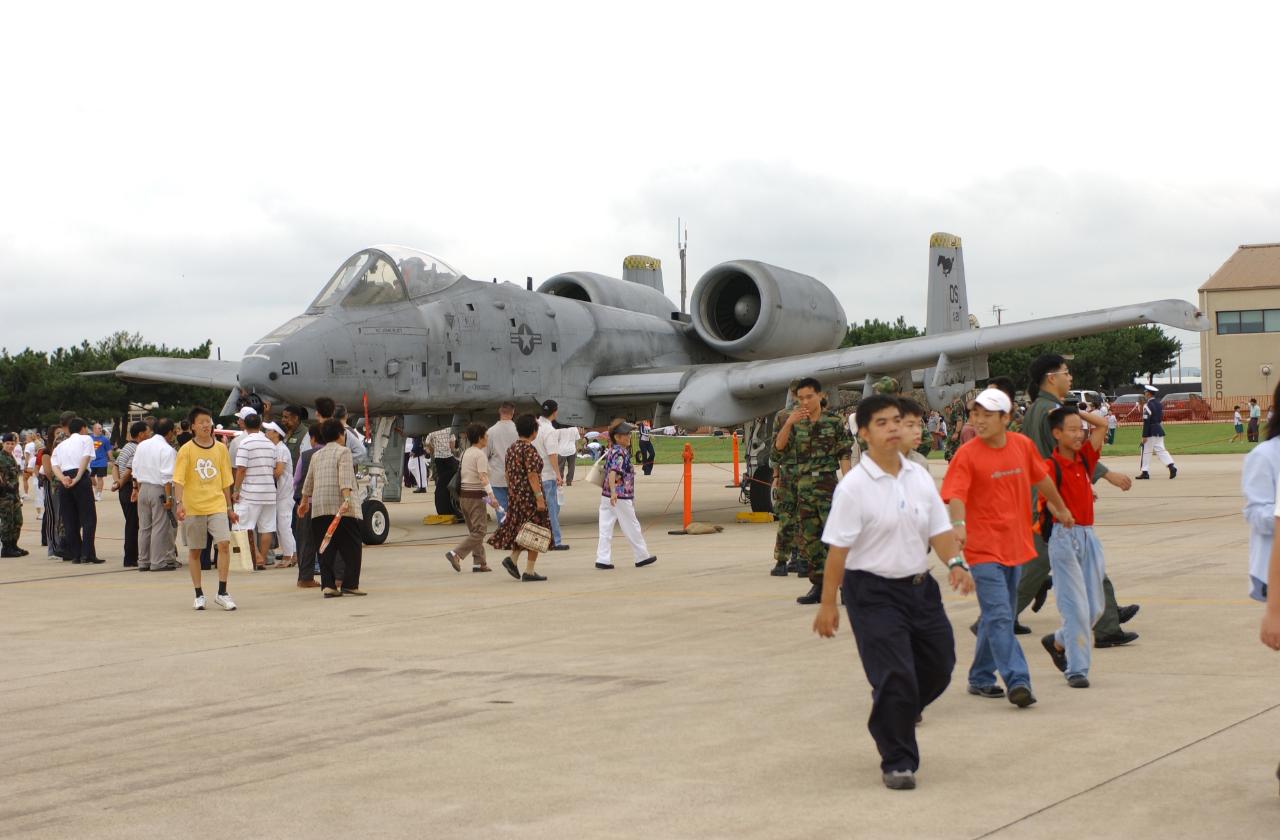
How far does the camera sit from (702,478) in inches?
1293

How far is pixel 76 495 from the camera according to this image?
54.6 feet

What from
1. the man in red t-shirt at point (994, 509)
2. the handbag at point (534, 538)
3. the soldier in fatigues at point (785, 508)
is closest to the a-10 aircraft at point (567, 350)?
the handbag at point (534, 538)

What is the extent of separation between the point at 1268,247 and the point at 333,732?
276 feet

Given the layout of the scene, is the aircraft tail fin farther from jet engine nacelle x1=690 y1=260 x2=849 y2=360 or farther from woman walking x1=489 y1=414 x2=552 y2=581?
woman walking x1=489 y1=414 x2=552 y2=581

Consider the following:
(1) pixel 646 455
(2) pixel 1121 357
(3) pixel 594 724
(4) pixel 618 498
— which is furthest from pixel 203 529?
(2) pixel 1121 357

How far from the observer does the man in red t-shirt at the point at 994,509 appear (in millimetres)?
6840

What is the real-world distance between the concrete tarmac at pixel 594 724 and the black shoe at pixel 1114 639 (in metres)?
0.13

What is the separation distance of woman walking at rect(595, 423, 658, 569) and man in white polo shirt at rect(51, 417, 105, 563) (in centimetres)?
654

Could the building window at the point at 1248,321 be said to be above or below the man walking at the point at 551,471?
above

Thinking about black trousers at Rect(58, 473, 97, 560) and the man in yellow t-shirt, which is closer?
the man in yellow t-shirt

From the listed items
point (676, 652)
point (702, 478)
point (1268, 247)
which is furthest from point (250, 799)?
point (1268, 247)

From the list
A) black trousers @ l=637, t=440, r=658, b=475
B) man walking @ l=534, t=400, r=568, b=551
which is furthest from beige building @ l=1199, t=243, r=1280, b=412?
man walking @ l=534, t=400, r=568, b=551

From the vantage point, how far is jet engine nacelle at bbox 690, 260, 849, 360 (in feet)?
72.4

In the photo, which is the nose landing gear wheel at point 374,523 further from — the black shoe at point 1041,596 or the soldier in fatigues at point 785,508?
the black shoe at point 1041,596
